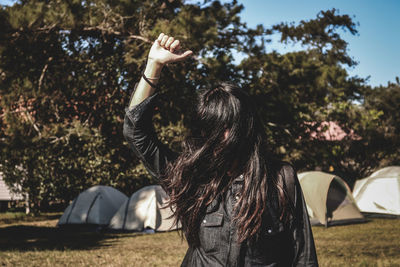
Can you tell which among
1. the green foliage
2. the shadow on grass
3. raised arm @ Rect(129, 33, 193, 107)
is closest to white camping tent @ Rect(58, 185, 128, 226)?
the shadow on grass

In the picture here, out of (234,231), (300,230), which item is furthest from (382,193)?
(234,231)

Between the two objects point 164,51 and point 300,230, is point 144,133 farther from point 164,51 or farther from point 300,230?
point 300,230

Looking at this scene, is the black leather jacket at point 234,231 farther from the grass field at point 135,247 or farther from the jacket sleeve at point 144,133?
the grass field at point 135,247

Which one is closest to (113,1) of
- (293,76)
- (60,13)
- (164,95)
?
(60,13)

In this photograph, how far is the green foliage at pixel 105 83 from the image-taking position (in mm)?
11983

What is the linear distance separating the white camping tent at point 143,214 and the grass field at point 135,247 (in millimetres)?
527

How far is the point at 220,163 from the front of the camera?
187 cm

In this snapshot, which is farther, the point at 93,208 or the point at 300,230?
the point at 93,208

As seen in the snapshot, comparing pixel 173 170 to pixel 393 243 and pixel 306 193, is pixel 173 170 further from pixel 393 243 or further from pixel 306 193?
pixel 306 193

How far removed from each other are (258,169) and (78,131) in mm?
11495

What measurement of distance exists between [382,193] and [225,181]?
45.9ft

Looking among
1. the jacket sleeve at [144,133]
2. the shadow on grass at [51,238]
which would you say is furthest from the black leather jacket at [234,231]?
the shadow on grass at [51,238]

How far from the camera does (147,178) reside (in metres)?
15.3

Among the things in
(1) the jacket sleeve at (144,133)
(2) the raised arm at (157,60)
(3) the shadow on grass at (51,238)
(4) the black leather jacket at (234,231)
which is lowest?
(3) the shadow on grass at (51,238)
